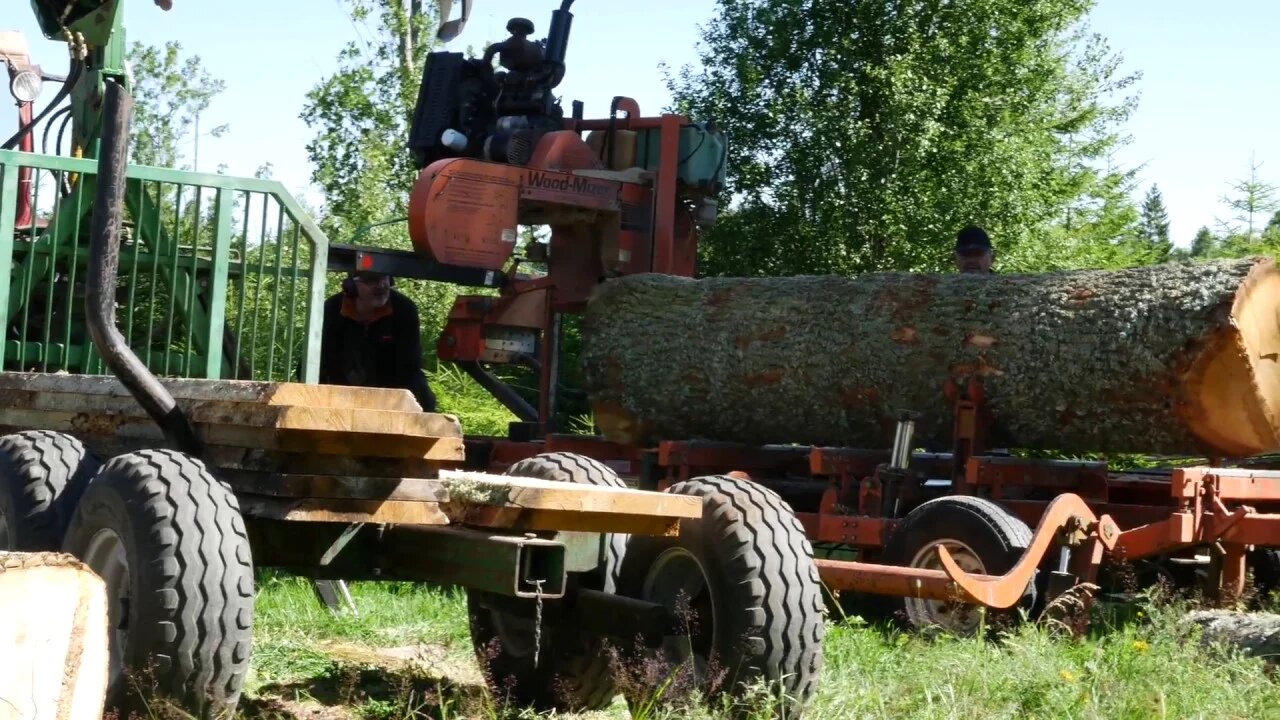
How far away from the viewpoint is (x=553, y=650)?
17.2 feet

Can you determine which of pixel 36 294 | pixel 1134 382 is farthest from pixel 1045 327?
pixel 36 294

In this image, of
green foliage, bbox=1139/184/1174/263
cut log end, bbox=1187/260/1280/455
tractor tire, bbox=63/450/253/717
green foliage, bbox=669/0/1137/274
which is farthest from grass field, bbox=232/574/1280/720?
green foliage, bbox=1139/184/1174/263

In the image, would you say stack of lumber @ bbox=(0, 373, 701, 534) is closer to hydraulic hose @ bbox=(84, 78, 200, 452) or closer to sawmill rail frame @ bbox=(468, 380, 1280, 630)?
hydraulic hose @ bbox=(84, 78, 200, 452)

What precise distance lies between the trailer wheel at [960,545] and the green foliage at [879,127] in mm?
8058

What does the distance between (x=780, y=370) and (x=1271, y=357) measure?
2569 mm

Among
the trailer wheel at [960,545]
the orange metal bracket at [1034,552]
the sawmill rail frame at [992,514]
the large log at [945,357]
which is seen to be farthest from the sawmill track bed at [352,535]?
the large log at [945,357]

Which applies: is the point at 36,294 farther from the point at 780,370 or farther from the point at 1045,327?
the point at 1045,327

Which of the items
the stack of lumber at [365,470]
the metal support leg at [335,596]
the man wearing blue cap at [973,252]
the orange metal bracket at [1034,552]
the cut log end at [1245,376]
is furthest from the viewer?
the man wearing blue cap at [973,252]

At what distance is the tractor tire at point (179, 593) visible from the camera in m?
3.97

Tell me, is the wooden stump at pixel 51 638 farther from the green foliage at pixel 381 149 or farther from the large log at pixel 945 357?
the green foliage at pixel 381 149

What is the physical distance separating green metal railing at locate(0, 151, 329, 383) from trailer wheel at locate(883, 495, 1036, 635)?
281 cm

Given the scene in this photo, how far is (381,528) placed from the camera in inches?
189

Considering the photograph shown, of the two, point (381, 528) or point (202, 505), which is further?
point (381, 528)

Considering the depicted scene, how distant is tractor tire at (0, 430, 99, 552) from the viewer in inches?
183
